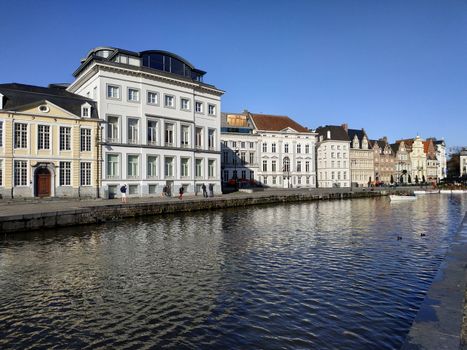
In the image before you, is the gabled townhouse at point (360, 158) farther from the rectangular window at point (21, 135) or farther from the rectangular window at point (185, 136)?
the rectangular window at point (21, 135)

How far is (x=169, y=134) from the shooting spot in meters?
45.3

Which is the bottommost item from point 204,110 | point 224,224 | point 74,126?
point 224,224

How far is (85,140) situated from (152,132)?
327 inches

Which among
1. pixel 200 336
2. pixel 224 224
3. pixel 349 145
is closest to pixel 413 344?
pixel 200 336

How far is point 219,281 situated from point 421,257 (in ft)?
26.5

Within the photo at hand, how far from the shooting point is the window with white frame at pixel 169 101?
44481 millimetres

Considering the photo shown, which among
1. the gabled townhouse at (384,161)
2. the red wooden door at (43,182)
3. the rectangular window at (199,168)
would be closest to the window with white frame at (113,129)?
the red wooden door at (43,182)

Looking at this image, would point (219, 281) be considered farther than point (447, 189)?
No

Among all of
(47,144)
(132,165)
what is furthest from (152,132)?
(47,144)

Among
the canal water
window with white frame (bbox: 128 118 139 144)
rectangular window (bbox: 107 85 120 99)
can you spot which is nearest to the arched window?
window with white frame (bbox: 128 118 139 144)

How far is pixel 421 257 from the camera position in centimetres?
1377

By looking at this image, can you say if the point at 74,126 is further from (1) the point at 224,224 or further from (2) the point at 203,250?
(2) the point at 203,250

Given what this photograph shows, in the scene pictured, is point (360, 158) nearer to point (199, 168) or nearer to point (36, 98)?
point (199, 168)

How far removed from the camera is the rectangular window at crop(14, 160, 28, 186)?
33281 millimetres
